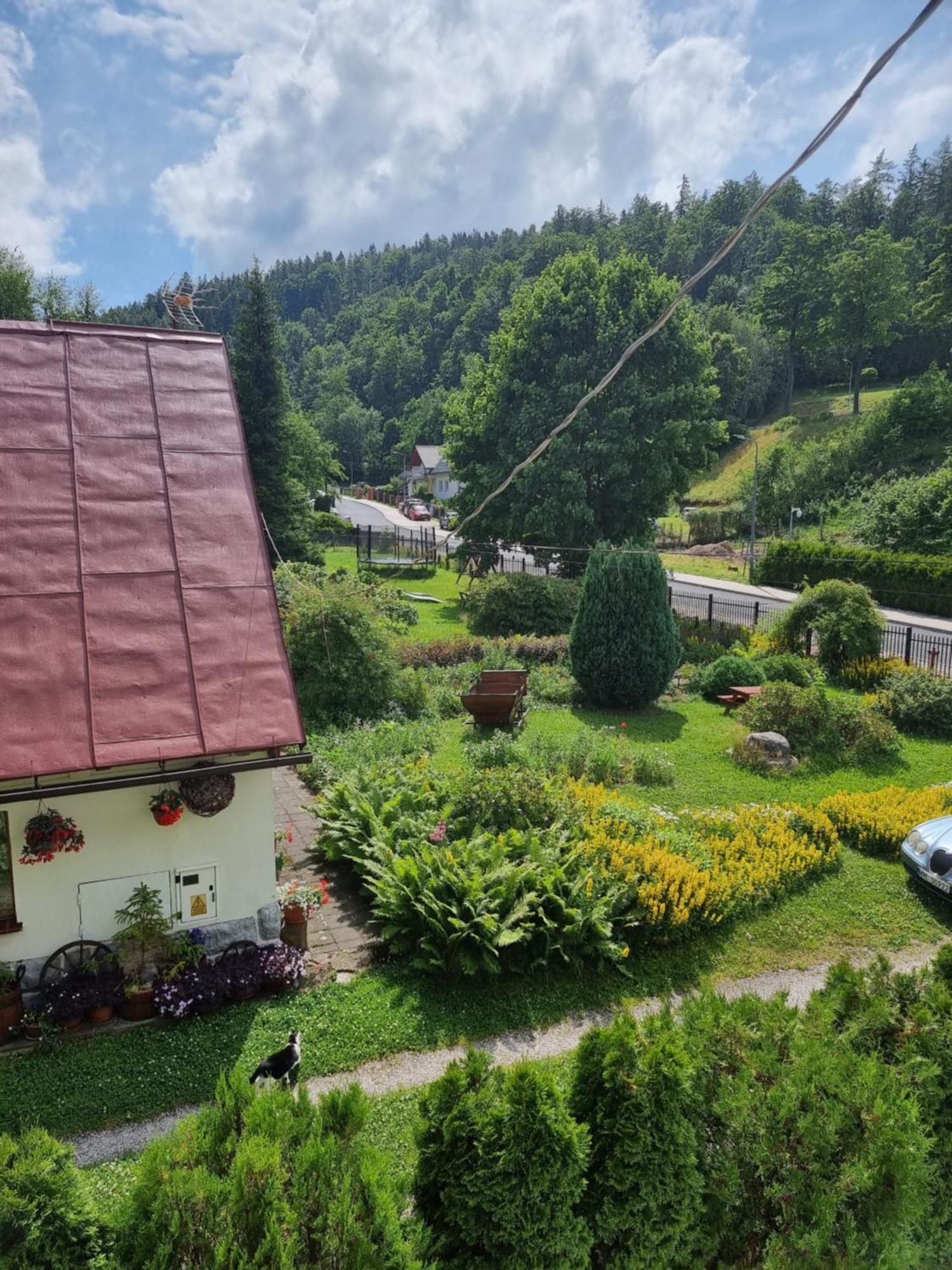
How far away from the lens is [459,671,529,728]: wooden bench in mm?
14102

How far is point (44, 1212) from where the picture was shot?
11.0 ft

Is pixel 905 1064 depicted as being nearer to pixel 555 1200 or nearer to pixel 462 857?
pixel 555 1200

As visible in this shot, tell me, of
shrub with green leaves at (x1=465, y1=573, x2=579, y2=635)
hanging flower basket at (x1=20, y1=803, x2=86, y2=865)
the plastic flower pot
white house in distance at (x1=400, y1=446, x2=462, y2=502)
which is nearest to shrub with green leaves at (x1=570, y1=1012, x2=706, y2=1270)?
hanging flower basket at (x1=20, y1=803, x2=86, y2=865)

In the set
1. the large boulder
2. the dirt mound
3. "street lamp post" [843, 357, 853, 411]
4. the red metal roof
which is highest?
"street lamp post" [843, 357, 853, 411]

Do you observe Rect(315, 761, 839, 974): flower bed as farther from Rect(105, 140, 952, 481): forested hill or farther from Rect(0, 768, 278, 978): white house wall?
Rect(105, 140, 952, 481): forested hill

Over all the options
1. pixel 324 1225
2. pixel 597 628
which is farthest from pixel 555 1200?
pixel 597 628

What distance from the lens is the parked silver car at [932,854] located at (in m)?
8.57

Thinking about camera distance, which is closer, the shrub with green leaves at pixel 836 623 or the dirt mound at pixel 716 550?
the shrub with green leaves at pixel 836 623

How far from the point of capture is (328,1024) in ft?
21.0

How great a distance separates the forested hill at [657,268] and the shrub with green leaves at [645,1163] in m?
33.4

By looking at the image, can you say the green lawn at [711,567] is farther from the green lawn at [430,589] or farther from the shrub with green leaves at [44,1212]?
the shrub with green leaves at [44,1212]

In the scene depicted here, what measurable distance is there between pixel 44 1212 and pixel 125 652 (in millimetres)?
3939

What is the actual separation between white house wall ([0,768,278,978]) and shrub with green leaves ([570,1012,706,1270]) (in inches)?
144

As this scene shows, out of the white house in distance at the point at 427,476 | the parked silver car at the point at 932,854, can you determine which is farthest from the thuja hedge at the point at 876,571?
the white house in distance at the point at 427,476
